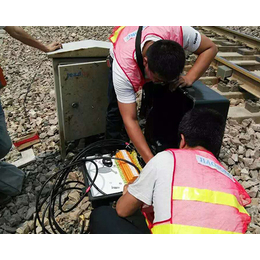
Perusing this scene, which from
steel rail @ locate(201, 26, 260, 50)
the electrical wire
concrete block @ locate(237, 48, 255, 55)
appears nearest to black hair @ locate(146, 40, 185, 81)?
the electrical wire

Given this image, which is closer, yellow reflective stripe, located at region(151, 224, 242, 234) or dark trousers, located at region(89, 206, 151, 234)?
yellow reflective stripe, located at region(151, 224, 242, 234)

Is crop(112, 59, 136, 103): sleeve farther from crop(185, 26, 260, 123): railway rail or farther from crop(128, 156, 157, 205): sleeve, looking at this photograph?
crop(185, 26, 260, 123): railway rail

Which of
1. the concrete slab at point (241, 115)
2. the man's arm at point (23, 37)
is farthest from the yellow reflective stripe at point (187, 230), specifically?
the concrete slab at point (241, 115)

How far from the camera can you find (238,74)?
4.59 meters

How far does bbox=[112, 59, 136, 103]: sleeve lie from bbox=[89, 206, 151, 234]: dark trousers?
36.1 inches

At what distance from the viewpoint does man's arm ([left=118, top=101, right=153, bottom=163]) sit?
7.65ft

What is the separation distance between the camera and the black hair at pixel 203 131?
5.32 ft

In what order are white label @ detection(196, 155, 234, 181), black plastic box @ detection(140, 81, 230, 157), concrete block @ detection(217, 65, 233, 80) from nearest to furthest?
white label @ detection(196, 155, 234, 181) → black plastic box @ detection(140, 81, 230, 157) → concrete block @ detection(217, 65, 233, 80)

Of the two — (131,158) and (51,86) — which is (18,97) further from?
(131,158)

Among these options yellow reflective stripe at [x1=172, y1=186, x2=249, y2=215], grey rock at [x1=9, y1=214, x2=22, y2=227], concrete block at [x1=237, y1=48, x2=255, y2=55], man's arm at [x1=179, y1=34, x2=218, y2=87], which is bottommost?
grey rock at [x1=9, y1=214, x2=22, y2=227]

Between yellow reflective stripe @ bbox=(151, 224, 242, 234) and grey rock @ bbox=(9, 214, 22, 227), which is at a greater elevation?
yellow reflective stripe @ bbox=(151, 224, 242, 234)

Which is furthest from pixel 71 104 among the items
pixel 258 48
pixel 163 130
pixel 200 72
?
pixel 258 48

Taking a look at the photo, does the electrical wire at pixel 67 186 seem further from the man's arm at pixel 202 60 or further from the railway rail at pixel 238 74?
the railway rail at pixel 238 74

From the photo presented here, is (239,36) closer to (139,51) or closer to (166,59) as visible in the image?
(139,51)
